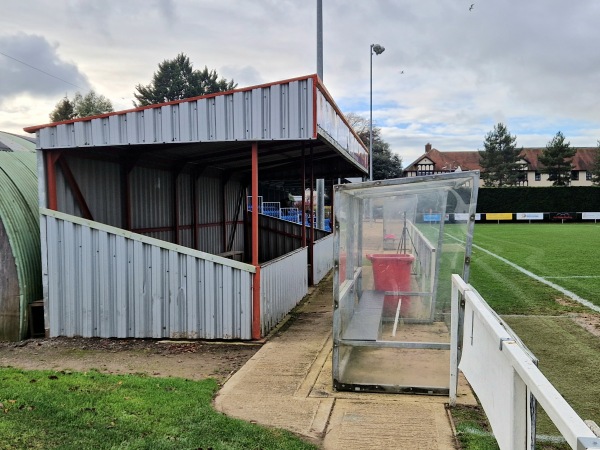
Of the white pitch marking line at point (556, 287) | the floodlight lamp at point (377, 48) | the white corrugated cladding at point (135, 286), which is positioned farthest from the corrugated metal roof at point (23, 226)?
the floodlight lamp at point (377, 48)

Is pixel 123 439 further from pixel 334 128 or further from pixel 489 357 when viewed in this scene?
pixel 334 128

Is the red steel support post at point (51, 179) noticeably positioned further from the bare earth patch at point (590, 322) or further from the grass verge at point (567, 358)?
the bare earth patch at point (590, 322)

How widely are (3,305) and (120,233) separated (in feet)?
6.96

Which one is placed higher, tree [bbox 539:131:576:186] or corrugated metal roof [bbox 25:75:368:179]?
tree [bbox 539:131:576:186]

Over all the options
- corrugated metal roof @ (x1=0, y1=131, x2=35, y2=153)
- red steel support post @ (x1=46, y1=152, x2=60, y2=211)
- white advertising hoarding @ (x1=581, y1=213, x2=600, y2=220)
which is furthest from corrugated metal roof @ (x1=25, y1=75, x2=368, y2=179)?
white advertising hoarding @ (x1=581, y1=213, x2=600, y2=220)

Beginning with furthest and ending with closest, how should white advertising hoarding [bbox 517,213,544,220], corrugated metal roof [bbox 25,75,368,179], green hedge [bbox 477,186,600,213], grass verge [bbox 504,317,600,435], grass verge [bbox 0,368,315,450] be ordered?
green hedge [bbox 477,186,600,213]
white advertising hoarding [bbox 517,213,544,220]
corrugated metal roof [bbox 25,75,368,179]
grass verge [bbox 504,317,600,435]
grass verge [bbox 0,368,315,450]

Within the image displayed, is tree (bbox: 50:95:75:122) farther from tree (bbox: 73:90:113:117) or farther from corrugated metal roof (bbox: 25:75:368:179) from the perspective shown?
corrugated metal roof (bbox: 25:75:368:179)

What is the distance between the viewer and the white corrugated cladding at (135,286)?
7.71 m

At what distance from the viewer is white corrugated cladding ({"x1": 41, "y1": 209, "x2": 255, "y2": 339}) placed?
25.3 feet

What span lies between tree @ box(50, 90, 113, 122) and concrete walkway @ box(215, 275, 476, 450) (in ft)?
201

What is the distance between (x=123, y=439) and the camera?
421cm

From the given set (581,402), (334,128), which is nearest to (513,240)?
(334,128)

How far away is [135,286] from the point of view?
7.87 meters

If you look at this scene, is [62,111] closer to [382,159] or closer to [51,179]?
[382,159]
